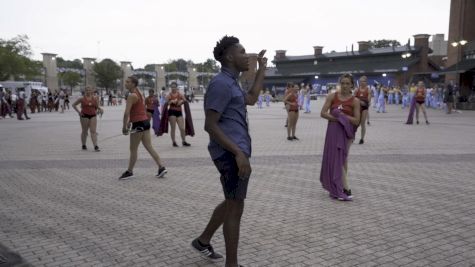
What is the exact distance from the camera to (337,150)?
6.29 metres

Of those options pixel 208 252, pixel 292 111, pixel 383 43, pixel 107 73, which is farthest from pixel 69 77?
pixel 208 252

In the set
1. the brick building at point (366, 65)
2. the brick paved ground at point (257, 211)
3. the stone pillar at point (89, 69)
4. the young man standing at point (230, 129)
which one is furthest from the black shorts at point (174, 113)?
the stone pillar at point (89, 69)

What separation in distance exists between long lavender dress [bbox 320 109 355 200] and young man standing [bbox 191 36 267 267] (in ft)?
9.74

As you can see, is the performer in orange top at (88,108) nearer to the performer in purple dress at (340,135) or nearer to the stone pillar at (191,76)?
the performer in purple dress at (340,135)

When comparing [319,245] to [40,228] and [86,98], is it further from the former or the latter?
[86,98]

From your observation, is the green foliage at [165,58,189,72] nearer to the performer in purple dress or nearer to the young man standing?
the performer in purple dress

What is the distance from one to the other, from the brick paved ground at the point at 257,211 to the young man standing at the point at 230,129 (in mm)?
748

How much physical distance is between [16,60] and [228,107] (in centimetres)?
5226

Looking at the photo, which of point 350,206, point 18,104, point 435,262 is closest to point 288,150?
point 350,206

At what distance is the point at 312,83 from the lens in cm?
5988

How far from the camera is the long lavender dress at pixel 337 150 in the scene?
624 centimetres

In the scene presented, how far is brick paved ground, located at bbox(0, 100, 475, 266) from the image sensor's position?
421 centimetres

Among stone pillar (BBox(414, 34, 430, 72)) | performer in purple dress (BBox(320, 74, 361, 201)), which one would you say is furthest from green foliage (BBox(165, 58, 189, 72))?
performer in purple dress (BBox(320, 74, 361, 201))

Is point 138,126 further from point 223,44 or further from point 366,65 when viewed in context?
point 366,65
